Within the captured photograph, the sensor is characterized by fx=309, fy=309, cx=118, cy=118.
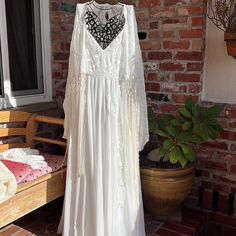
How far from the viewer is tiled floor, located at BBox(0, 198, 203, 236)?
1.91 metres

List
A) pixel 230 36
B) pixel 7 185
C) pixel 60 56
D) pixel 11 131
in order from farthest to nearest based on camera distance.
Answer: pixel 60 56 < pixel 11 131 < pixel 230 36 < pixel 7 185

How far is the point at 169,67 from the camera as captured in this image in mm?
2092

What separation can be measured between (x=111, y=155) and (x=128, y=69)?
460 millimetres

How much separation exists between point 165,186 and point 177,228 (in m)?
0.33

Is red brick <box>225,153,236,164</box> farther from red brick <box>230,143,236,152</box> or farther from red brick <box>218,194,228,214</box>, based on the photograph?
red brick <box>218,194,228,214</box>

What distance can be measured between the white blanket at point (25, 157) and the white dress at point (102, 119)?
0.22m

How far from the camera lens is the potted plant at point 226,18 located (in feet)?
5.66

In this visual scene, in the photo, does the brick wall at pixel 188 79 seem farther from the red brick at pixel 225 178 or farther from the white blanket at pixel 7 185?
the white blanket at pixel 7 185

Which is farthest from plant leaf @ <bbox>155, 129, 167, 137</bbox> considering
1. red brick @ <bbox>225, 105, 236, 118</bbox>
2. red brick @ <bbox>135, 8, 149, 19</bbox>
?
red brick @ <bbox>135, 8, 149, 19</bbox>

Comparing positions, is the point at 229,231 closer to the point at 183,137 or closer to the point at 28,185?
the point at 183,137

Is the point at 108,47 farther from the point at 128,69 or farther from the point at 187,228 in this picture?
the point at 187,228

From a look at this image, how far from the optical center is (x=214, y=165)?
2061 mm

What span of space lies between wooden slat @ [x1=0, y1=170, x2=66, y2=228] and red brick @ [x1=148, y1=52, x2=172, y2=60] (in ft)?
3.28

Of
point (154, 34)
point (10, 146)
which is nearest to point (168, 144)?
point (154, 34)
